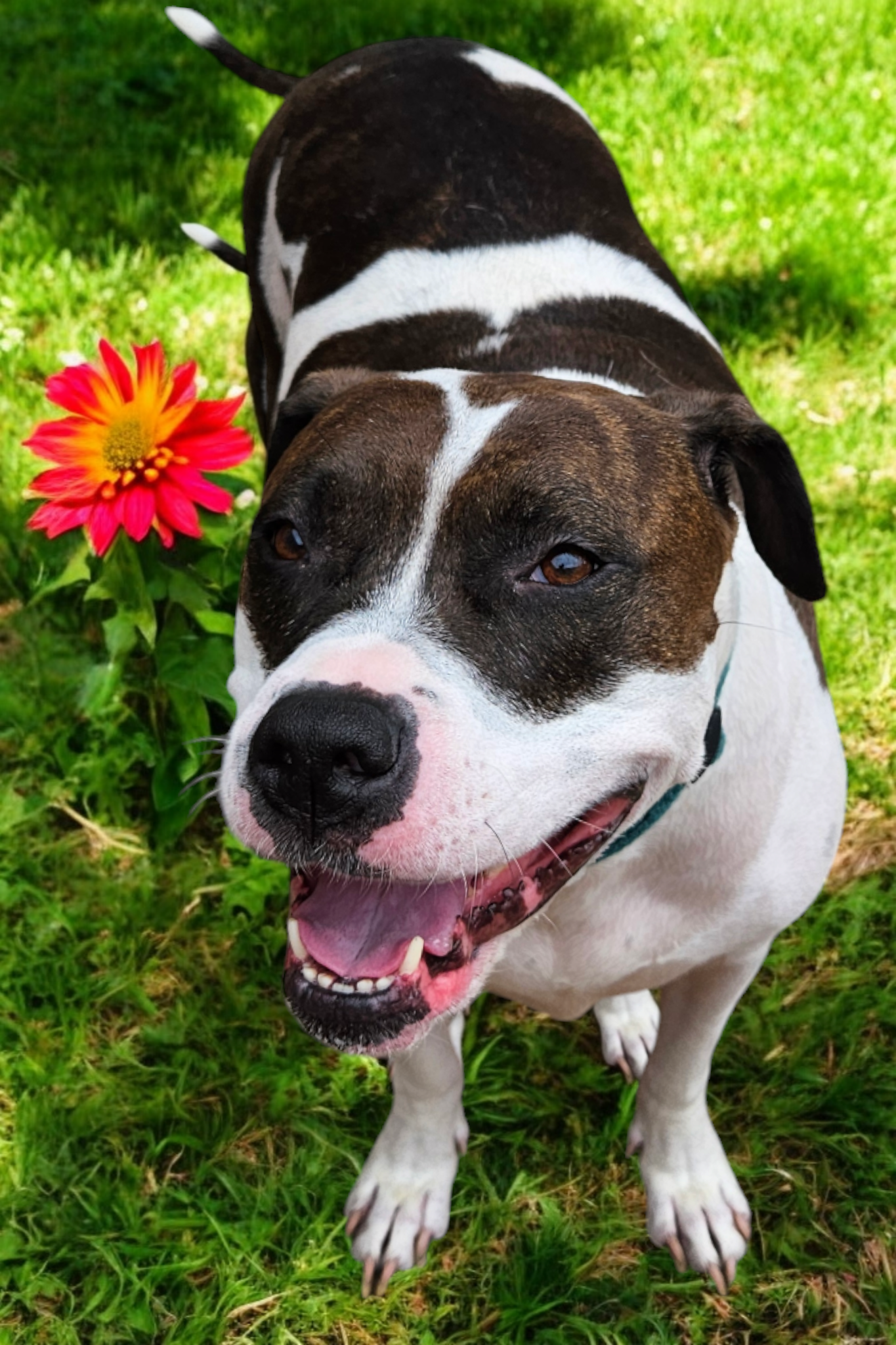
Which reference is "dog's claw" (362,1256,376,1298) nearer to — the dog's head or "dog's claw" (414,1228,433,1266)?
"dog's claw" (414,1228,433,1266)

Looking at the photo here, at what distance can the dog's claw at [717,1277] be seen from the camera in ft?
9.23

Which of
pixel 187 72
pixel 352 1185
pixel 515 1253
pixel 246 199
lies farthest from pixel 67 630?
pixel 187 72

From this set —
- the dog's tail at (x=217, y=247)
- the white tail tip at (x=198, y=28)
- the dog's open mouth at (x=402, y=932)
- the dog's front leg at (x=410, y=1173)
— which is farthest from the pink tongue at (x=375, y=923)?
the white tail tip at (x=198, y=28)

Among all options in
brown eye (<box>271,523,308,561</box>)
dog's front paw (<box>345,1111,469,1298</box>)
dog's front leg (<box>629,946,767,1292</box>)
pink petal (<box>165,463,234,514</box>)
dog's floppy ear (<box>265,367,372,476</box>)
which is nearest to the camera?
brown eye (<box>271,523,308,561</box>)

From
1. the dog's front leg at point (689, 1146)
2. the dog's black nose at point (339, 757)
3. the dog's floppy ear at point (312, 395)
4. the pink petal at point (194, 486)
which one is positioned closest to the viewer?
the dog's black nose at point (339, 757)

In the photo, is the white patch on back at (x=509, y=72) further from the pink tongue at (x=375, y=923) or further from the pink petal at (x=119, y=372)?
the pink tongue at (x=375, y=923)

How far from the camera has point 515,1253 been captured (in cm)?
289

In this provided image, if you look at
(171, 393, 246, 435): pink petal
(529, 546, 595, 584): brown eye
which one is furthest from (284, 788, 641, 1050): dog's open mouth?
(171, 393, 246, 435): pink petal

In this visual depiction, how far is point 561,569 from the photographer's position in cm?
199

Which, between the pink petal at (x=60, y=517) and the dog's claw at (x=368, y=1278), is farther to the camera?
the pink petal at (x=60, y=517)

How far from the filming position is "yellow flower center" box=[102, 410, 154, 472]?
312 centimetres

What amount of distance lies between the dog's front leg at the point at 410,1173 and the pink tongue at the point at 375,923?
74cm

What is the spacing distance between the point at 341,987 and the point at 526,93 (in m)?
2.49

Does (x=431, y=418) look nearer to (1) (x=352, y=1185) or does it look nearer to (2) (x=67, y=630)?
(1) (x=352, y=1185)
